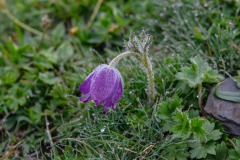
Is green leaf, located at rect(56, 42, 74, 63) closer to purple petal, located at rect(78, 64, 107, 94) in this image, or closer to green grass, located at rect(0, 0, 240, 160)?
green grass, located at rect(0, 0, 240, 160)

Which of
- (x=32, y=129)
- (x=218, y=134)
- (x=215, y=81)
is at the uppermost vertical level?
(x=215, y=81)

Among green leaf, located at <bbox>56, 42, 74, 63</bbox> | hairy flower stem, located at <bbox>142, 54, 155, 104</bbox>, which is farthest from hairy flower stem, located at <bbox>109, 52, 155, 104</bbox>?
green leaf, located at <bbox>56, 42, 74, 63</bbox>

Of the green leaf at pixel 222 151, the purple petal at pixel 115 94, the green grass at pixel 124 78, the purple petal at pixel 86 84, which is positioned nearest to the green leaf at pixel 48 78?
the green grass at pixel 124 78

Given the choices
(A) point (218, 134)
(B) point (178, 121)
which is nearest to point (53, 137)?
(B) point (178, 121)

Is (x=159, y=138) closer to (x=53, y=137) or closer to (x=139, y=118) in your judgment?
(x=139, y=118)

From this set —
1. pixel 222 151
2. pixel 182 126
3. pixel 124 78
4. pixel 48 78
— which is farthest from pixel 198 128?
pixel 48 78

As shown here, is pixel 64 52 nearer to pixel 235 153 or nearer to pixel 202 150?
pixel 202 150

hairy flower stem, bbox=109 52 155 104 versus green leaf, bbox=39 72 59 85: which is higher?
hairy flower stem, bbox=109 52 155 104
